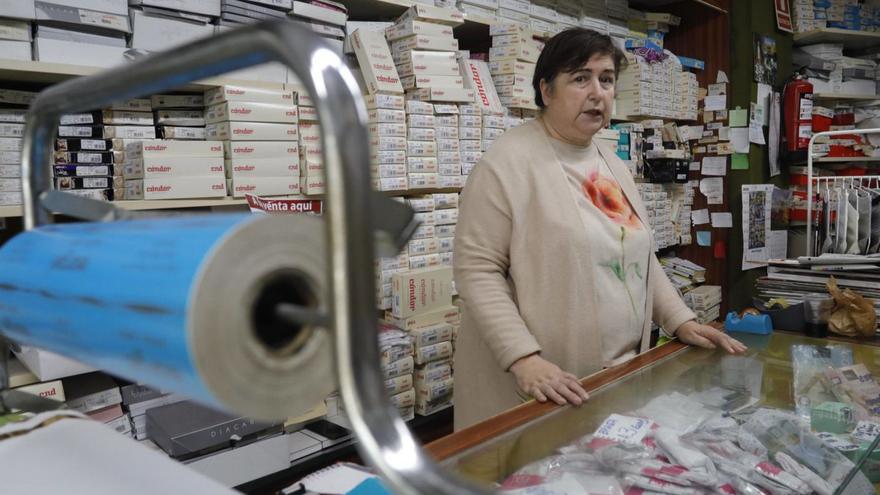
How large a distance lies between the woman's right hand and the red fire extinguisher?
449 cm

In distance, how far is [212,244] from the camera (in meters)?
0.34

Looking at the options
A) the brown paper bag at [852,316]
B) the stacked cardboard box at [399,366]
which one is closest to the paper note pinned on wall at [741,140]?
the brown paper bag at [852,316]

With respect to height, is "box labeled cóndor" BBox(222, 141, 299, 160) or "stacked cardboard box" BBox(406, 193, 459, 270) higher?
"box labeled cóndor" BBox(222, 141, 299, 160)

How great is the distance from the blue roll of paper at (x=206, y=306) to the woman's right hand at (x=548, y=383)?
3.34ft

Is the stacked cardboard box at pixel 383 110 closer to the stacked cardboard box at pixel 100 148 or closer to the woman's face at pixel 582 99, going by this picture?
the stacked cardboard box at pixel 100 148

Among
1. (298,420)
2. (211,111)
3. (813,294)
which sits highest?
(211,111)

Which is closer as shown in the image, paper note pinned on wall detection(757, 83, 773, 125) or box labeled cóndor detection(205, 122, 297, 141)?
box labeled cóndor detection(205, 122, 297, 141)

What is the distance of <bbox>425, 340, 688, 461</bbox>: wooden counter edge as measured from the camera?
1.08m

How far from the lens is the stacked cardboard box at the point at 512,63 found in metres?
3.39

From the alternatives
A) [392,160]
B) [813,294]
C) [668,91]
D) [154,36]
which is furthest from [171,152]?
[668,91]

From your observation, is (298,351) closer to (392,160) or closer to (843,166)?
(392,160)

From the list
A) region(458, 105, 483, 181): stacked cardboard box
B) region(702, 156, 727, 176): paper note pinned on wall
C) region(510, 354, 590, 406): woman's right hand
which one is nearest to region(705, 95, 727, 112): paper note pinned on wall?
region(702, 156, 727, 176): paper note pinned on wall

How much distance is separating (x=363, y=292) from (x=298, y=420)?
2.52 meters

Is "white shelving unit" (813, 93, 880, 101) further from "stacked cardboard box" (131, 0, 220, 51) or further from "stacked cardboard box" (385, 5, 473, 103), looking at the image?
"stacked cardboard box" (131, 0, 220, 51)
